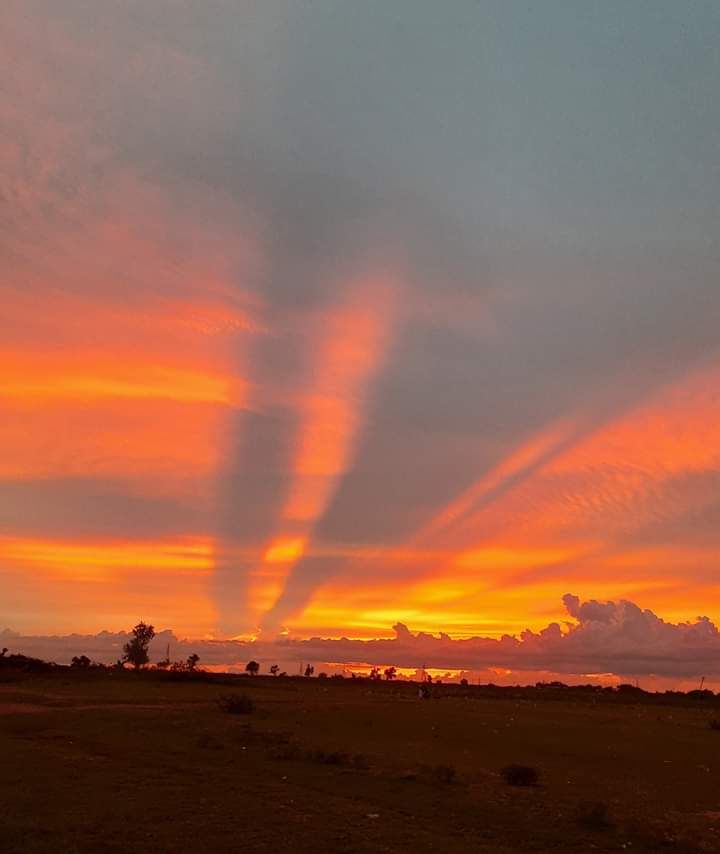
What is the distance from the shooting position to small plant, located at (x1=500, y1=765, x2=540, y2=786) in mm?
25938

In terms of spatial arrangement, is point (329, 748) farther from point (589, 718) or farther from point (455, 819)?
point (589, 718)

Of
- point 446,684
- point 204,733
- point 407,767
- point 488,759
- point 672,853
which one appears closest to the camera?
point 672,853

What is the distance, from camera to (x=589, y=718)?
57719 mm

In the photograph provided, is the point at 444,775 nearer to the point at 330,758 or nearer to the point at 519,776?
the point at 519,776

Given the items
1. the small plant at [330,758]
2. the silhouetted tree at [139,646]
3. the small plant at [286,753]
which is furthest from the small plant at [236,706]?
the silhouetted tree at [139,646]

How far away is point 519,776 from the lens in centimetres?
2603

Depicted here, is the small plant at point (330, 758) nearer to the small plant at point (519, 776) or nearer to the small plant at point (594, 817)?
the small plant at point (519, 776)

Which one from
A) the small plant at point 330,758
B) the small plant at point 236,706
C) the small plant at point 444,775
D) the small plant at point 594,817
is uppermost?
the small plant at point 236,706

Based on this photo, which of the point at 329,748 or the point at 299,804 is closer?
the point at 299,804

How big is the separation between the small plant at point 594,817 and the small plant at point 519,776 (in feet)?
16.7

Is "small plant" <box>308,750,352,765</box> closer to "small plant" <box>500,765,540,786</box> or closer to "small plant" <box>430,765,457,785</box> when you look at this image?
"small plant" <box>430,765,457,785</box>

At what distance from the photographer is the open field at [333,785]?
17.7 meters

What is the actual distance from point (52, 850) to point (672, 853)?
39.9 feet

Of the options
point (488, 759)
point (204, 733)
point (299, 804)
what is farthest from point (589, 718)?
point (299, 804)
